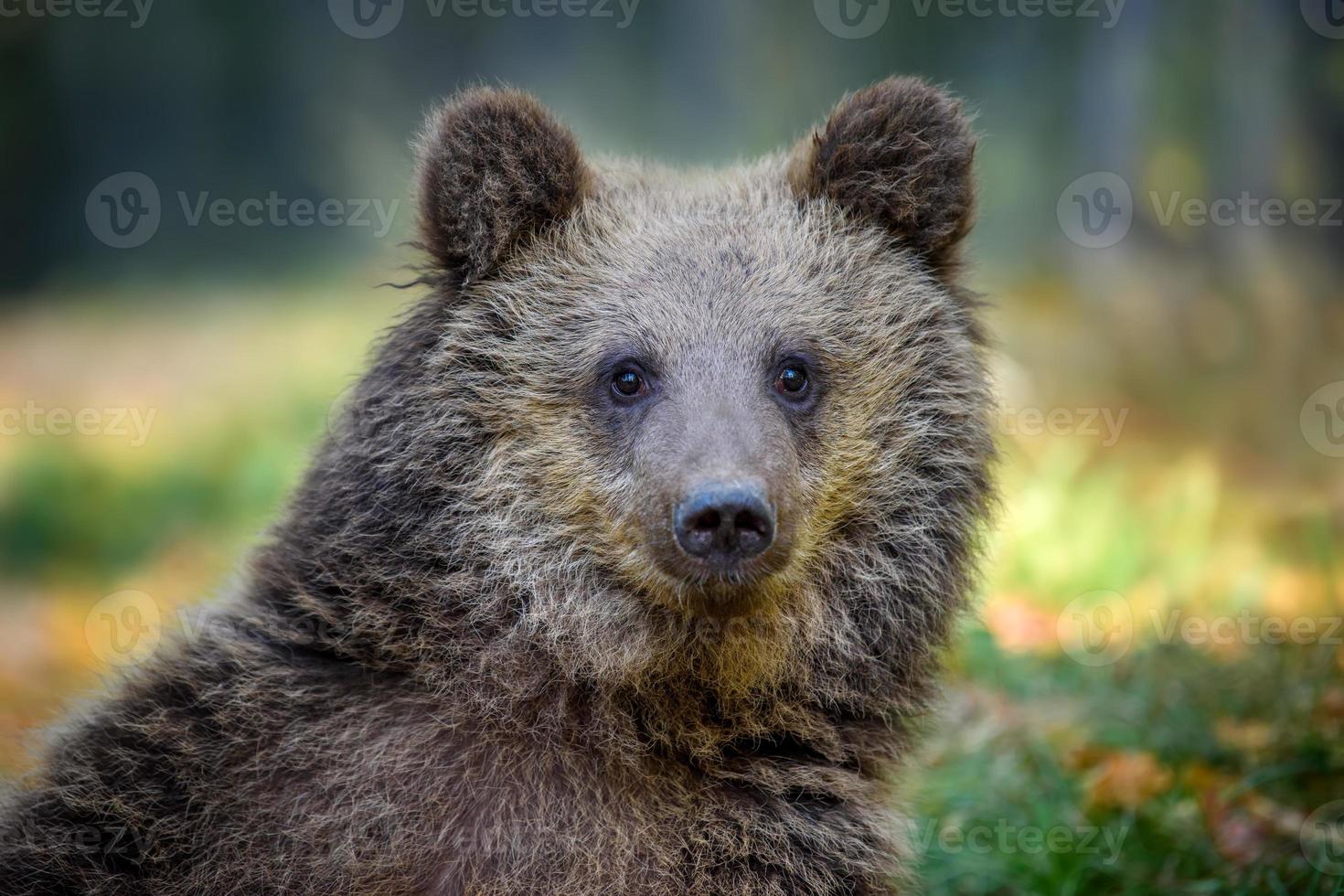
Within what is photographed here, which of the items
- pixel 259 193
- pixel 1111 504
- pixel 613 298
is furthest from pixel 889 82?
pixel 259 193

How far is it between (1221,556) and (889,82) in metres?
6.29

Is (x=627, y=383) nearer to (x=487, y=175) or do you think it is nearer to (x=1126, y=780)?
(x=487, y=175)

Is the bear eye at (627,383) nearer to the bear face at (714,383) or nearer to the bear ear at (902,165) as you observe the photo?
the bear face at (714,383)

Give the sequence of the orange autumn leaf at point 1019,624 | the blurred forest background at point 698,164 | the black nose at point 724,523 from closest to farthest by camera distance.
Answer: the black nose at point 724,523 → the orange autumn leaf at point 1019,624 → the blurred forest background at point 698,164

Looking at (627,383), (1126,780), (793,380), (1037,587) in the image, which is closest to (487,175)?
(627,383)

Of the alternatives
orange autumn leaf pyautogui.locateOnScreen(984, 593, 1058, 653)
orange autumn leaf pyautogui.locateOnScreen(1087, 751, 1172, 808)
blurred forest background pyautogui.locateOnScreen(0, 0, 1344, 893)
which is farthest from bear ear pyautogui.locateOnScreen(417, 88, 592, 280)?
orange autumn leaf pyautogui.locateOnScreen(984, 593, 1058, 653)

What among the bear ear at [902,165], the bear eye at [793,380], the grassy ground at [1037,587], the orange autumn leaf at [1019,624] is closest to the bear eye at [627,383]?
the bear eye at [793,380]

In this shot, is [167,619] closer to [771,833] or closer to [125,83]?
[771,833]

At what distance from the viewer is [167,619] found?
466 cm

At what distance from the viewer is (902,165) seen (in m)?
4.73

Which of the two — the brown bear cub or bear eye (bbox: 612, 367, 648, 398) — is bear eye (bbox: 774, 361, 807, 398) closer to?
the brown bear cub

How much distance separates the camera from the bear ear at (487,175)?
4367 millimetres

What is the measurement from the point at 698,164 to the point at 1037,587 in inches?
165

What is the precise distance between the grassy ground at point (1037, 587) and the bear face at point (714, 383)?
818mm
